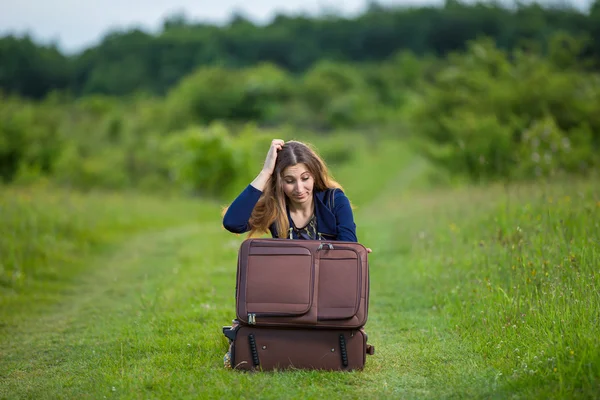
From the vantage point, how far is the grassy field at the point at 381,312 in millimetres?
4402

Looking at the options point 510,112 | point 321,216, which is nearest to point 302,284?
point 321,216

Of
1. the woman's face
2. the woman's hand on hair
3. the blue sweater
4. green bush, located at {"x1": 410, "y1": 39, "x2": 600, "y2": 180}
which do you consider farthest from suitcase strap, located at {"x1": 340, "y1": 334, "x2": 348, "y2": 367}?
green bush, located at {"x1": 410, "y1": 39, "x2": 600, "y2": 180}

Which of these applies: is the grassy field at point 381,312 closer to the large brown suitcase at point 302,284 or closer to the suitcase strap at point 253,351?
the suitcase strap at point 253,351

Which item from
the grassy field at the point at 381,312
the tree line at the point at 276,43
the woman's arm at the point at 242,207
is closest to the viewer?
the grassy field at the point at 381,312

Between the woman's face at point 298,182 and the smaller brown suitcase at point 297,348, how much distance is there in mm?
1095

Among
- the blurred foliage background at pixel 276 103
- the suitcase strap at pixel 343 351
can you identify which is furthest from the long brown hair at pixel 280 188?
the blurred foliage background at pixel 276 103

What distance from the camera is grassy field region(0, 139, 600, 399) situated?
14.4 feet

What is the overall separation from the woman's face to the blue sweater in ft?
0.49

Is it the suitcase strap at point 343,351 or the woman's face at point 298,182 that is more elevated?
the woman's face at point 298,182

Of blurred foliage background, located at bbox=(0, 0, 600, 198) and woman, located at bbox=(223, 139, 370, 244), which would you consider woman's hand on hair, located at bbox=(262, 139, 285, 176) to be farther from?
blurred foliage background, located at bbox=(0, 0, 600, 198)

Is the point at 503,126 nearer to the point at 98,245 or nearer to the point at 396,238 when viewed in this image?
the point at 396,238

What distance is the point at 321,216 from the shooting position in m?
5.29

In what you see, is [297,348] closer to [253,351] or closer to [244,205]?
[253,351]

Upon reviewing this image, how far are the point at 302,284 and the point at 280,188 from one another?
96cm
